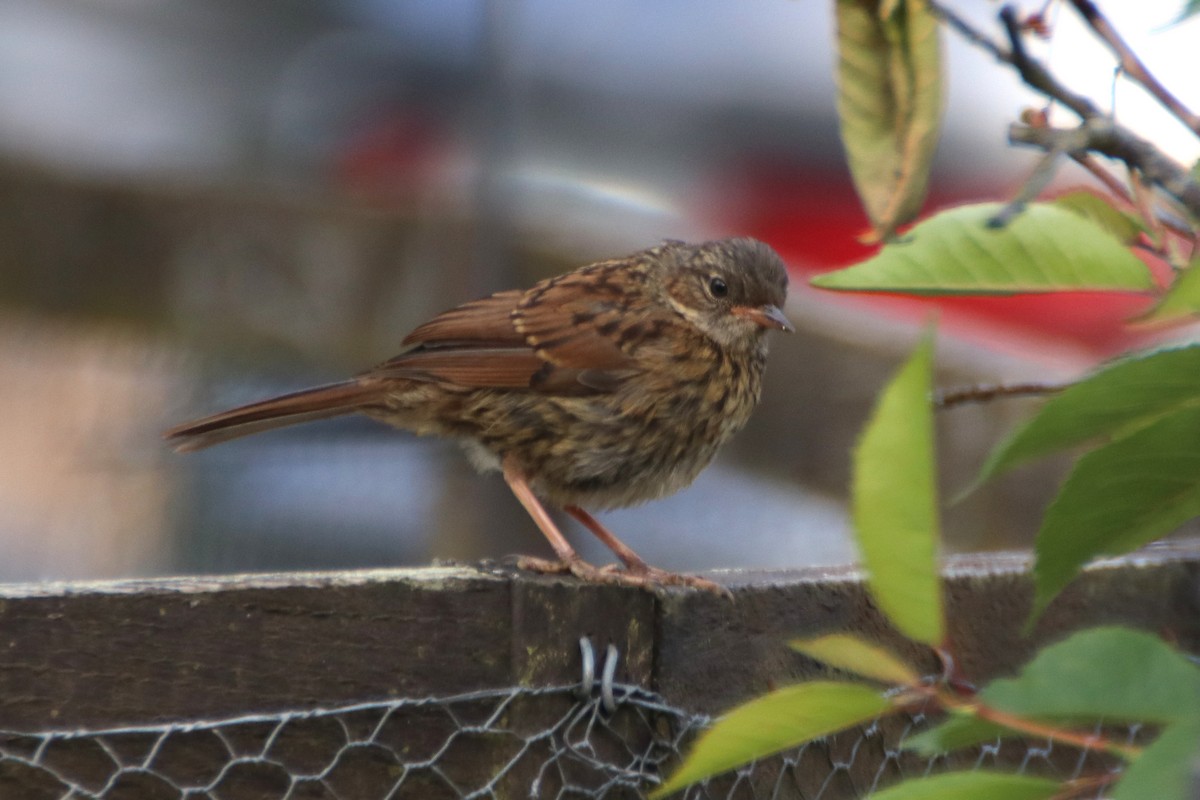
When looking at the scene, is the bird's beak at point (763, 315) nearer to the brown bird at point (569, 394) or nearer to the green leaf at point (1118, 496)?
the brown bird at point (569, 394)

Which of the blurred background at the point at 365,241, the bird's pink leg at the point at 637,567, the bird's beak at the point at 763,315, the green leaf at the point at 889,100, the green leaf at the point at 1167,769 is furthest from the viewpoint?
the blurred background at the point at 365,241

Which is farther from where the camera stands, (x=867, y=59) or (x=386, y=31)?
(x=386, y=31)

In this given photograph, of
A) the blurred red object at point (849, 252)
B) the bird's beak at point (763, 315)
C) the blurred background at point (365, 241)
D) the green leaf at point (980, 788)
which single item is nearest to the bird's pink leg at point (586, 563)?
the bird's beak at point (763, 315)

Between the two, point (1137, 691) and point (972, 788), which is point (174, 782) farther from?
point (1137, 691)

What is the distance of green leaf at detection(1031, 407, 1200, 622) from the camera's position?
0.94 m

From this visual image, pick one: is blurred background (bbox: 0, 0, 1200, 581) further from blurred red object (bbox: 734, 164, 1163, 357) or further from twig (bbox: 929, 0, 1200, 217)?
twig (bbox: 929, 0, 1200, 217)

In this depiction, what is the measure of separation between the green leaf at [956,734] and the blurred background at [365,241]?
16.0 feet

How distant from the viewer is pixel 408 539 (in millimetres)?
6039

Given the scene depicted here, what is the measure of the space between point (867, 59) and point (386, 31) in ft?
17.0

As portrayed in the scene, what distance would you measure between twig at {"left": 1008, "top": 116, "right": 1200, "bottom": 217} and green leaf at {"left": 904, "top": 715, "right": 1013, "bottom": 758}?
33 cm

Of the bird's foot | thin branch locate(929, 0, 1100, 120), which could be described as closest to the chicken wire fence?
the bird's foot

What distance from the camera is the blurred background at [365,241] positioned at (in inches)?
230

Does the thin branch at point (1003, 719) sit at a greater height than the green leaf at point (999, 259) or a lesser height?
lesser

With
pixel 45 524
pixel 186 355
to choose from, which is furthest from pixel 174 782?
pixel 45 524
